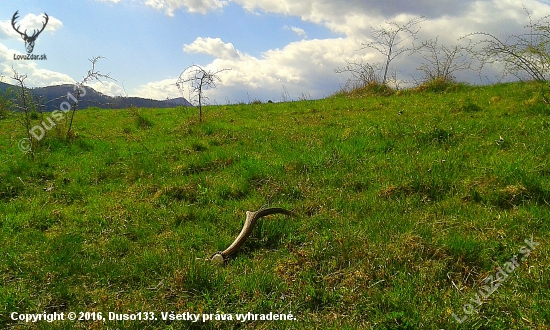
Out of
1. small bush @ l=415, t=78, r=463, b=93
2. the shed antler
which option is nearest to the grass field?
the shed antler

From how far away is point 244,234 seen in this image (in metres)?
4.41

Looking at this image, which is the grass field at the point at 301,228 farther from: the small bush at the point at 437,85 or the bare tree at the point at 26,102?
the small bush at the point at 437,85

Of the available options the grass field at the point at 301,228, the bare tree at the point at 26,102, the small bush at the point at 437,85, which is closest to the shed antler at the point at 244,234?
→ the grass field at the point at 301,228

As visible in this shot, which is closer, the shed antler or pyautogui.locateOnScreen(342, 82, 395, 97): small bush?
the shed antler

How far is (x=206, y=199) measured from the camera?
5.87m

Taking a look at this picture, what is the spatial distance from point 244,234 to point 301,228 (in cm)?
73

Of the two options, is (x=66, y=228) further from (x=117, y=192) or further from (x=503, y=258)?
(x=503, y=258)

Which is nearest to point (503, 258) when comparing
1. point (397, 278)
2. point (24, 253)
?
point (397, 278)

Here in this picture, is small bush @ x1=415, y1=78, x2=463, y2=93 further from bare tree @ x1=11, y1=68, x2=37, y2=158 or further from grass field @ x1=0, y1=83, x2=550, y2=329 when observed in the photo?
bare tree @ x1=11, y1=68, x2=37, y2=158

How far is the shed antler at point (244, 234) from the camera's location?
413cm

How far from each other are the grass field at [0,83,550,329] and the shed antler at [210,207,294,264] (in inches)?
4.1

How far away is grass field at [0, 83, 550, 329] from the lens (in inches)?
129

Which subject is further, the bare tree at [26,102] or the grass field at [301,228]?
the bare tree at [26,102]

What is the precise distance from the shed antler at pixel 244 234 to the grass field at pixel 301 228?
105mm
